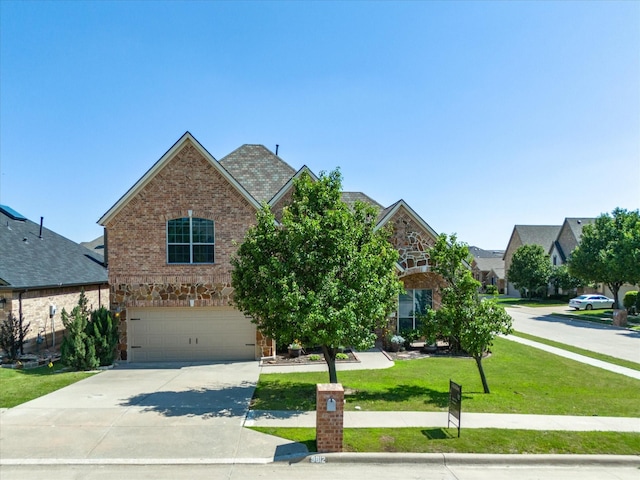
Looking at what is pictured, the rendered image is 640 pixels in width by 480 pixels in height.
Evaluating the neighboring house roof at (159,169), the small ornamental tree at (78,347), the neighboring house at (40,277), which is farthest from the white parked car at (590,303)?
the small ornamental tree at (78,347)

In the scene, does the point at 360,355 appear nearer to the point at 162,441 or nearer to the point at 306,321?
the point at 306,321

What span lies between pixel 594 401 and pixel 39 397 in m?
14.8

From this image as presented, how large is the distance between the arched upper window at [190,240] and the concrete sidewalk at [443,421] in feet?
25.9

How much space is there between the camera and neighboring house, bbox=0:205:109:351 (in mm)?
16086

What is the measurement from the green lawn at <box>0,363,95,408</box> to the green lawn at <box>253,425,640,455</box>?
693 centimetres

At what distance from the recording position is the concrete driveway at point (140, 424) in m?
7.94

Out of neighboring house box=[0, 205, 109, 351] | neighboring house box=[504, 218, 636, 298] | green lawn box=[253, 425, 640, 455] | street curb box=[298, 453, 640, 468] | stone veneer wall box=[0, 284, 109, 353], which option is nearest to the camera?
street curb box=[298, 453, 640, 468]

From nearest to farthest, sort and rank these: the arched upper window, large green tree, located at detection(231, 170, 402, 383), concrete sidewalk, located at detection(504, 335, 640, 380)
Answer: large green tree, located at detection(231, 170, 402, 383) < concrete sidewalk, located at detection(504, 335, 640, 380) < the arched upper window

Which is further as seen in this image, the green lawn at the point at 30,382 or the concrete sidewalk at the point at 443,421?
the green lawn at the point at 30,382

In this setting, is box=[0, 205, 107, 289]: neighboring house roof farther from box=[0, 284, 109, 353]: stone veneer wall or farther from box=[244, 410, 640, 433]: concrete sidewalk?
box=[244, 410, 640, 433]: concrete sidewalk

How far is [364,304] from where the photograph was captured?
10867 mm

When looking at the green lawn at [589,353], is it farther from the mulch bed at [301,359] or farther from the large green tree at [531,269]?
the large green tree at [531,269]

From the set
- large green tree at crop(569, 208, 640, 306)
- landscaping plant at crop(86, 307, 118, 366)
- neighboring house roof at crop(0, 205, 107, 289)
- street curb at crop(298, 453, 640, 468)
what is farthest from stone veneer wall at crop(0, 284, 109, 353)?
large green tree at crop(569, 208, 640, 306)

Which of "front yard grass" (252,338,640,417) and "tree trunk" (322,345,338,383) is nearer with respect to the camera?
"front yard grass" (252,338,640,417)
